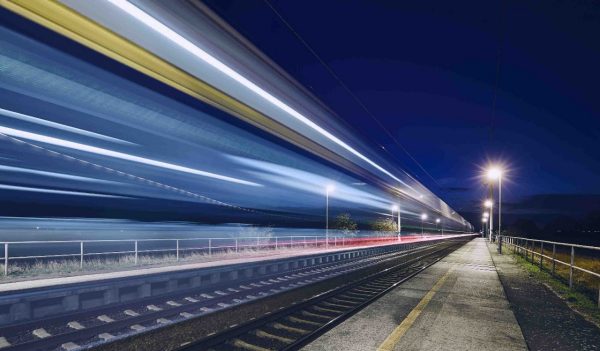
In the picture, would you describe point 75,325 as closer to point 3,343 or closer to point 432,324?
point 3,343

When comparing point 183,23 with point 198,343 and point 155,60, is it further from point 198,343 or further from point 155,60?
point 198,343

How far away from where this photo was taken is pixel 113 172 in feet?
45.5

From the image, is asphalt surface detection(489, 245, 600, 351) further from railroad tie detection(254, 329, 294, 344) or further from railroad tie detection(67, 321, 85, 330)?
railroad tie detection(67, 321, 85, 330)

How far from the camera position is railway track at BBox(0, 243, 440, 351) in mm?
5648

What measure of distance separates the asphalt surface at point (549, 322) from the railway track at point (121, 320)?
566 centimetres

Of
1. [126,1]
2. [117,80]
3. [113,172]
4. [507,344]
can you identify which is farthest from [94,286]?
[507,344]

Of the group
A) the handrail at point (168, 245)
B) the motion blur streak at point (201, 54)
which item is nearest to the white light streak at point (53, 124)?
the handrail at point (168, 245)

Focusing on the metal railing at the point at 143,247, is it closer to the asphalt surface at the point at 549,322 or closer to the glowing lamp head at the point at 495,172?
the asphalt surface at the point at 549,322

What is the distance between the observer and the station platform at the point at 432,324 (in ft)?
17.3

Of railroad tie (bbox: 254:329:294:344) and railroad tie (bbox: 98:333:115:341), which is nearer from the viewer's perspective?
railroad tie (bbox: 254:329:294:344)

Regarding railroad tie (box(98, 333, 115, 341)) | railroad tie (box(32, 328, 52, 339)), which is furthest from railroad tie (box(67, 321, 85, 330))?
railroad tie (box(98, 333, 115, 341))

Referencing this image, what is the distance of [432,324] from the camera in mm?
6176

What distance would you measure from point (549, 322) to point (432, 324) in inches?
85.1

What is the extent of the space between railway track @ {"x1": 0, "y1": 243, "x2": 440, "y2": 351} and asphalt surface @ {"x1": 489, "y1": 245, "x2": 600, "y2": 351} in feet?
18.6
